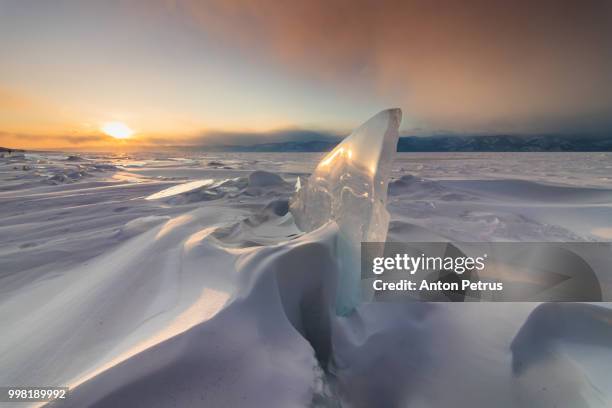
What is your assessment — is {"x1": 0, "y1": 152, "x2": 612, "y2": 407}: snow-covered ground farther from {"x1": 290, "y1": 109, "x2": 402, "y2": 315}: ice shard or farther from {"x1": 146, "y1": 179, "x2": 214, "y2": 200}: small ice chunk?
{"x1": 146, "y1": 179, "x2": 214, "y2": 200}: small ice chunk

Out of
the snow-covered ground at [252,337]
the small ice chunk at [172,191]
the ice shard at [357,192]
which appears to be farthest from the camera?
the small ice chunk at [172,191]

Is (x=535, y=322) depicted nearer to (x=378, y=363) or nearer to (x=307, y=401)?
(x=378, y=363)

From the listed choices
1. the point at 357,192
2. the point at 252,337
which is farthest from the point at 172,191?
the point at 252,337

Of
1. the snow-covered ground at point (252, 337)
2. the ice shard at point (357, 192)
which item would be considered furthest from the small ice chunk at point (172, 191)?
the ice shard at point (357, 192)

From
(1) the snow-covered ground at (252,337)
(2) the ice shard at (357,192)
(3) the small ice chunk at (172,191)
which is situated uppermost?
(2) the ice shard at (357,192)

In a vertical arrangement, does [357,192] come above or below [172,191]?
above

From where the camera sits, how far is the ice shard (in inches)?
58.6

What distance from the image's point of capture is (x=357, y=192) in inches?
66.7

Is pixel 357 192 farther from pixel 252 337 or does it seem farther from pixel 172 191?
pixel 172 191

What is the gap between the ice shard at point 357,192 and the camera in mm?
1488

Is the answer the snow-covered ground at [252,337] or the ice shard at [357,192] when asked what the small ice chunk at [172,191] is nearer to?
the snow-covered ground at [252,337]

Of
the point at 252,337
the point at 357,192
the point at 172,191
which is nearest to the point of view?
the point at 252,337

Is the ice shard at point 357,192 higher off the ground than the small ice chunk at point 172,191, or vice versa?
the ice shard at point 357,192

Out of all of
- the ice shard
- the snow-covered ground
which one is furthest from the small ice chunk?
the ice shard
